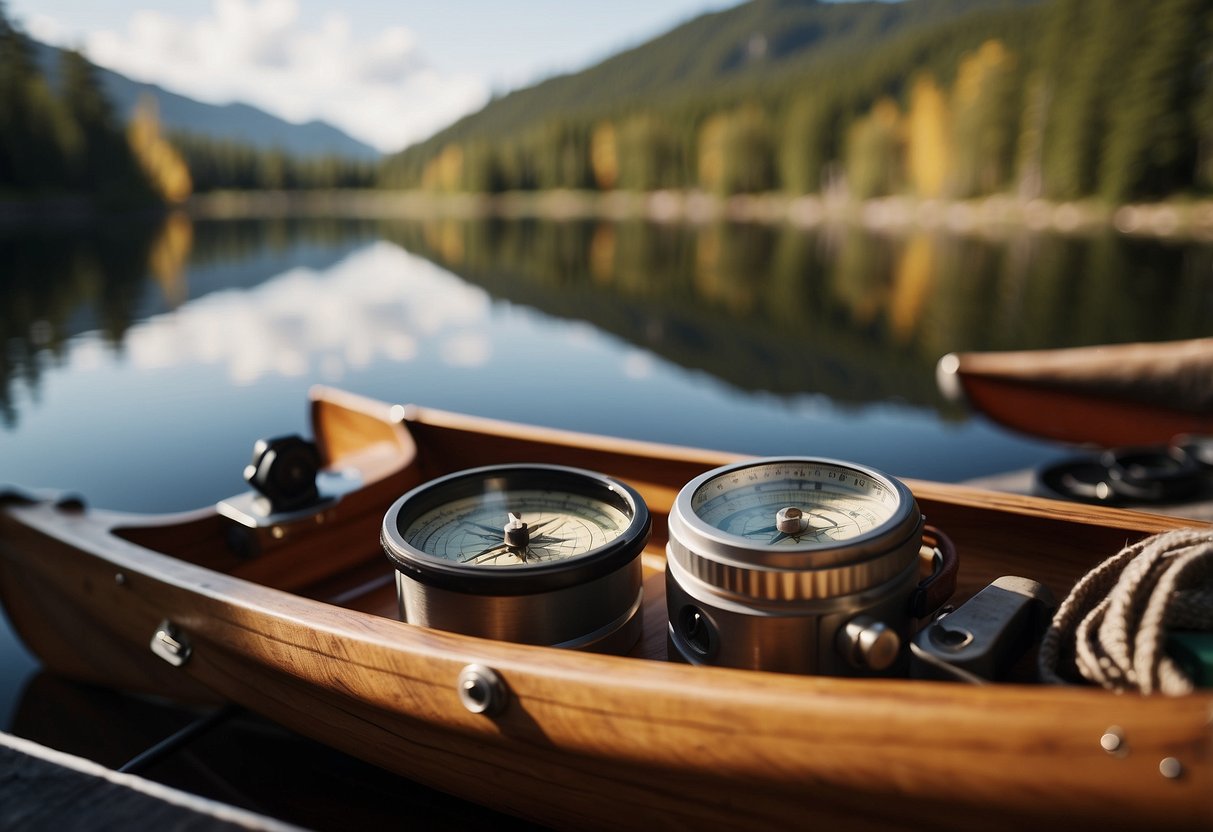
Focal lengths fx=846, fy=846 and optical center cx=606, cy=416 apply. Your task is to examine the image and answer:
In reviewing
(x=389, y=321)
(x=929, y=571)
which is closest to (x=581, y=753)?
(x=929, y=571)

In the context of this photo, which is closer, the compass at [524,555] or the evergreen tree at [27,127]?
the compass at [524,555]

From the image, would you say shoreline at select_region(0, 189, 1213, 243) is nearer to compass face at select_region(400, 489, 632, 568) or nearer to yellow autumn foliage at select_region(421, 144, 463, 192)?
yellow autumn foliage at select_region(421, 144, 463, 192)

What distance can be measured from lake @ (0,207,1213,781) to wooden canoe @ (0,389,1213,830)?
108 inches

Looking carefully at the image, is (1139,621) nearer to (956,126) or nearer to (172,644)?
(172,644)

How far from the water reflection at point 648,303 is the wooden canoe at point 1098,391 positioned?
523 cm

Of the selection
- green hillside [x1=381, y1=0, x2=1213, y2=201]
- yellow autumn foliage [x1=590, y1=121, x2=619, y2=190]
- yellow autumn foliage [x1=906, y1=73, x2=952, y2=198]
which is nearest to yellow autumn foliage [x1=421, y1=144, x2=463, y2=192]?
green hillside [x1=381, y1=0, x2=1213, y2=201]

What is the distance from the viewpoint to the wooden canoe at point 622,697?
1403 mm

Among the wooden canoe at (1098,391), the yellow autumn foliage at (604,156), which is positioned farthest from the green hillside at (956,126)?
the wooden canoe at (1098,391)

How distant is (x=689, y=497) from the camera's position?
87.2 inches

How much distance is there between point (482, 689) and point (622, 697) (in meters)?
0.33

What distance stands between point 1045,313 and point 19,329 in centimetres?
2284

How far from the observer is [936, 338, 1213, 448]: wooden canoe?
20.0 ft

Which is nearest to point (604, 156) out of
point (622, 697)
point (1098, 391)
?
point (1098, 391)

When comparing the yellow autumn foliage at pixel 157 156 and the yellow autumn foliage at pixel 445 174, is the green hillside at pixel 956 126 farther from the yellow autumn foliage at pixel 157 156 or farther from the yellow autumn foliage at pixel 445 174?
the yellow autumn foliage at pixel 157 156
